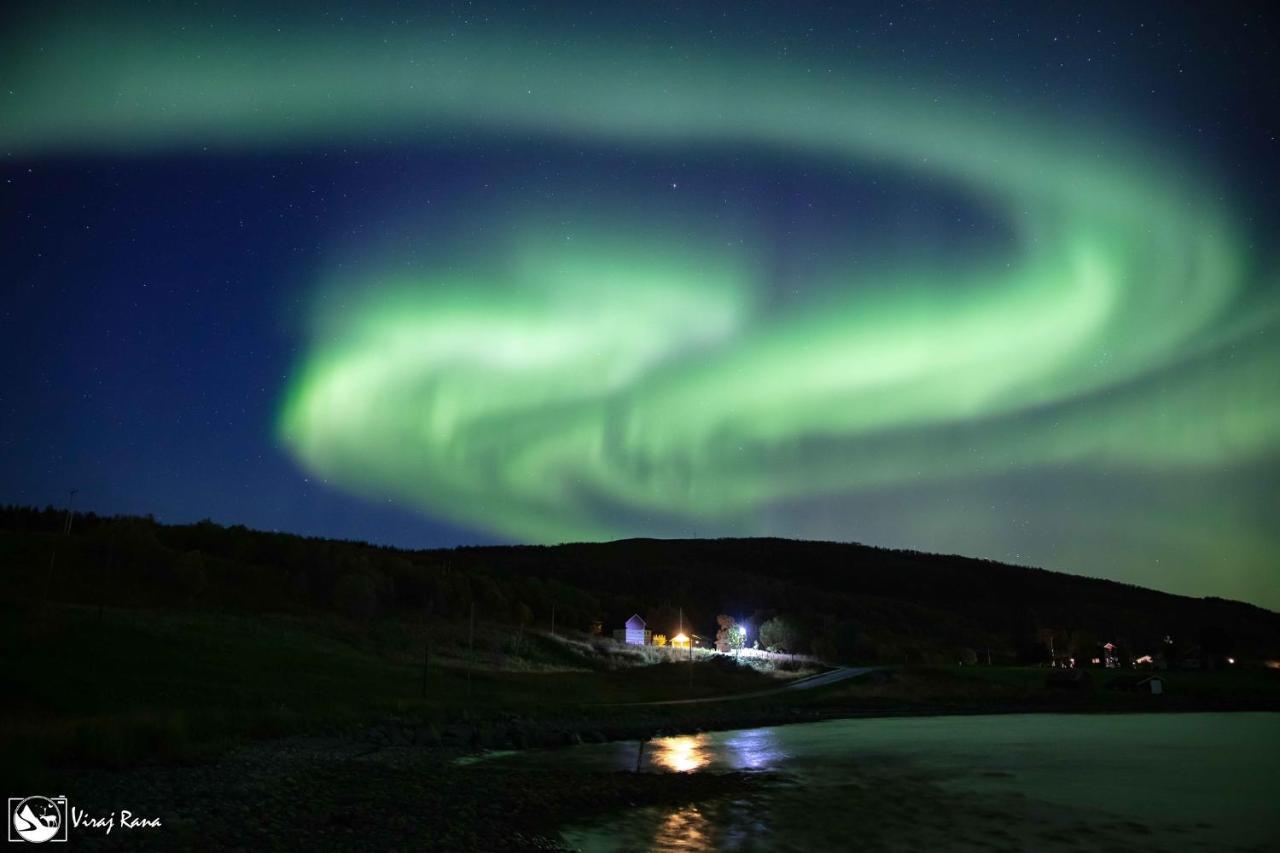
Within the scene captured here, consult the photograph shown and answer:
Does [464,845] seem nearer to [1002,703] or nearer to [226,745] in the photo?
[226,745]

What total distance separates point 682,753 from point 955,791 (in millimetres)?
14301

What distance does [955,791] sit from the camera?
117 ft

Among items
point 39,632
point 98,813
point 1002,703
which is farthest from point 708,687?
point 98,813

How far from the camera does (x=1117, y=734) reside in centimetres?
6669

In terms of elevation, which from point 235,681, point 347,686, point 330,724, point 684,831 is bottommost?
point 684,831

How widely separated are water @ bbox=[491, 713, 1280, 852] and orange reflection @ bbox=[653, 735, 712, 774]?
0.48ft

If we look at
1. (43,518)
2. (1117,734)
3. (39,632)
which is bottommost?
(1117,734)

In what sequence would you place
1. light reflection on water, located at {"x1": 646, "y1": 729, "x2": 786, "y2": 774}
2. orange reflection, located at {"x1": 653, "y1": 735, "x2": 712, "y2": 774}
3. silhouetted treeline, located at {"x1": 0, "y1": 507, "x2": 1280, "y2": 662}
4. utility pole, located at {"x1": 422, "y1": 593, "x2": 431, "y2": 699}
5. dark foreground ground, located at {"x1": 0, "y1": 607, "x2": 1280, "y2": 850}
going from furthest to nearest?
silhouetted treeline, located at {"x1": 0, "y1": 507, "x2": 1280, "y2": 662}, utility pole, located at {"x1": 422, "y1": 593, "x2": 431, "y2": 699}, light reflection on water, located at {"x1": 646, "y1": 729, "x2": 786, "y2": 774}, orange reflection, located at {"x1": 653, "y1": 735, "x2": 712, "y2": 774}, dark foreground ground, located at {"x1": 0, "y1": 607, "x2": 1280, "y2": 850}

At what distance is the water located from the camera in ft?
85.1

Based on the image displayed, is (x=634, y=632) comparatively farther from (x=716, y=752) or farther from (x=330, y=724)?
(x=330, y=724)

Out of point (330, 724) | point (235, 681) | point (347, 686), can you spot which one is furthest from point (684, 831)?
point (347, 686)

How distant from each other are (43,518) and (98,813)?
141 metres

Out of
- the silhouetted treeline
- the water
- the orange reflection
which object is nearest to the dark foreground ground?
the water

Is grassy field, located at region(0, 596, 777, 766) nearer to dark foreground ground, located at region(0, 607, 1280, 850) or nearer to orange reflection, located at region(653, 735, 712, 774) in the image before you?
dark foreground ground, located at region(0, 607, 1280, 850)
